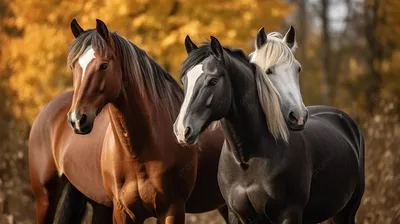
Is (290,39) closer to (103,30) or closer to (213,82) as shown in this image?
(213,82)

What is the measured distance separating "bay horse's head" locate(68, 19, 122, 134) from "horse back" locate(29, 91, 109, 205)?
130cm

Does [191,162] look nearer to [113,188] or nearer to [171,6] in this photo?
[113,188]

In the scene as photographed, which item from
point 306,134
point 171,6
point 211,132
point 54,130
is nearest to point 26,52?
point 171,6

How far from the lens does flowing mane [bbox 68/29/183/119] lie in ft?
18.3

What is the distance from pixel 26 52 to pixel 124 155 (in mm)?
9344

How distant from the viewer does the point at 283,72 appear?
17.6 ft

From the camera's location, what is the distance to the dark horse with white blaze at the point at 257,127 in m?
4.98

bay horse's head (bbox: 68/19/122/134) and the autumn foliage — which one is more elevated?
bay horse's head (bbox: 68/19/122/134)

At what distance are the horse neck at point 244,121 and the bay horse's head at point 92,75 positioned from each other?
98 centimetres

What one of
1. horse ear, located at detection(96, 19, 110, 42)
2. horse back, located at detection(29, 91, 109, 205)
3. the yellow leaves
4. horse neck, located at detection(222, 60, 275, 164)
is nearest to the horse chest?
horse neck, located at detection(222, 60, 275, 164)

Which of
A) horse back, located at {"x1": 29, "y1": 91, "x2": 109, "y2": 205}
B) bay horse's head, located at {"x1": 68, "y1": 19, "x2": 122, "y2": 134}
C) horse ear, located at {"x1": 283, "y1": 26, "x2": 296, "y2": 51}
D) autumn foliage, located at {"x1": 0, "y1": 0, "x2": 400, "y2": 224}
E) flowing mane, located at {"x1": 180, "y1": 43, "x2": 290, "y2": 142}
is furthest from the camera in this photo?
autumn foliage, located at {"x1": 0, "y1": 0, "x2": 400, "y2": 224}

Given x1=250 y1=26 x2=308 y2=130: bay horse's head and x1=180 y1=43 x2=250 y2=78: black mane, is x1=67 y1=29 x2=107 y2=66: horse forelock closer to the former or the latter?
x1=180 y1=43 x2=250 y2=78: black mane

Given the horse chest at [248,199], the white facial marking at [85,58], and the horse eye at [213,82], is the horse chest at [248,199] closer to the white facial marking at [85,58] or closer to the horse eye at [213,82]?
the horse eye at [213,82]

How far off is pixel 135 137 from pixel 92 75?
686 millimetres
